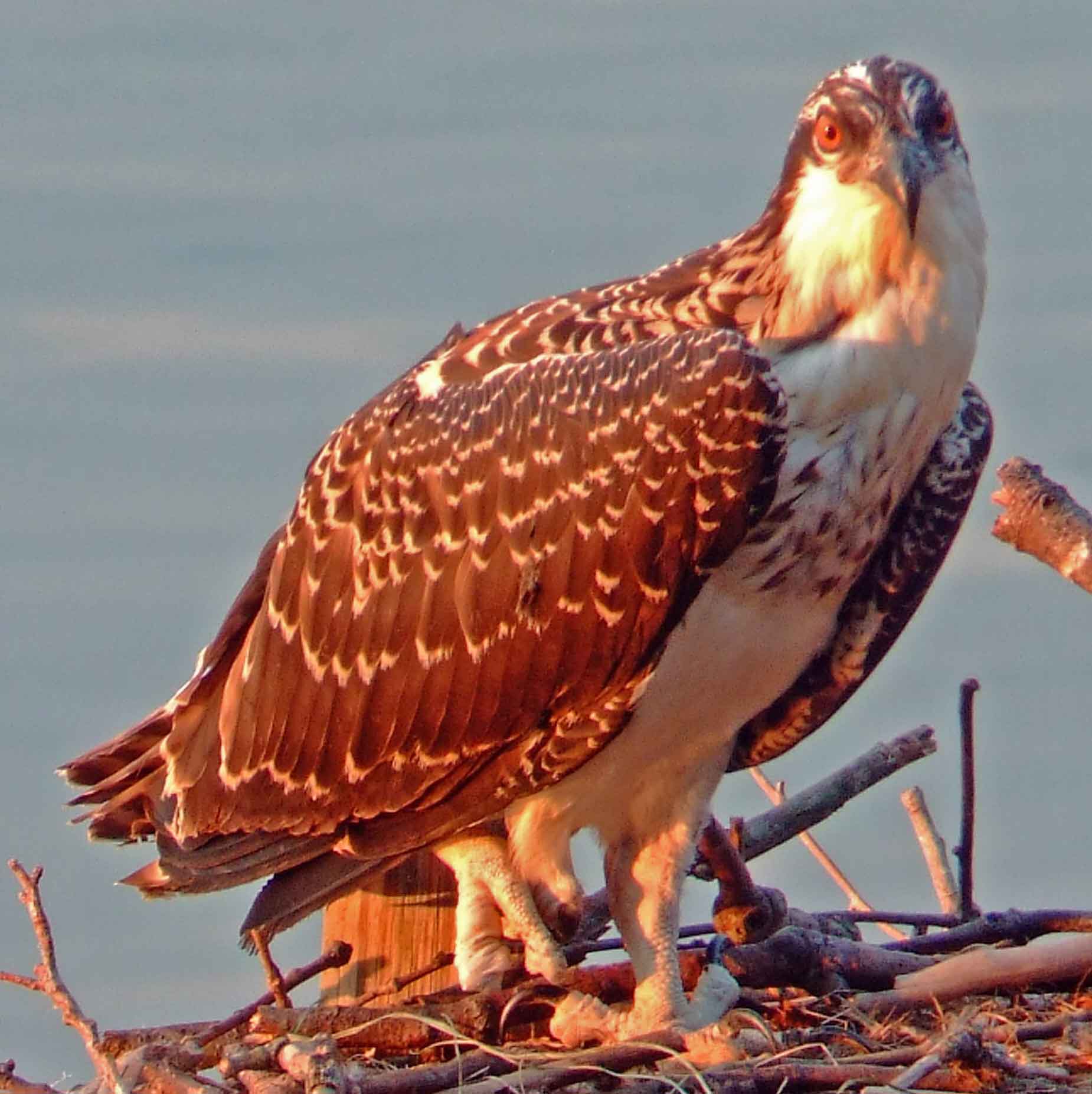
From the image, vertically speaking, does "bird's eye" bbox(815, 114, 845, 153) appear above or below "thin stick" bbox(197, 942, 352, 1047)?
above

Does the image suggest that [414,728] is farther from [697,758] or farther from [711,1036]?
[711,1036]

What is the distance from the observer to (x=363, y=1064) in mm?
7242

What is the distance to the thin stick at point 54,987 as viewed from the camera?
6.12 meters

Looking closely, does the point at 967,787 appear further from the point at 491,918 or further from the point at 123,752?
the point at 123,752

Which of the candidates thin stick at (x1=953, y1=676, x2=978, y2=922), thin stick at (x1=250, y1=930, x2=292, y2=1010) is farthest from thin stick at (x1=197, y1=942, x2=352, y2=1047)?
thin stick at (x1=953, y1=676, x2=978, y2=922)

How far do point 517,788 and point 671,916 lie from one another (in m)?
0.72

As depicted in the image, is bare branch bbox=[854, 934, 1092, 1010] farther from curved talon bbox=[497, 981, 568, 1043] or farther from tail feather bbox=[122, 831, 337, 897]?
tail feather bbox=[122, 831, 337, 897]

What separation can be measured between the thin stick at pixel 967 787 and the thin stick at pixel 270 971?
199 centimetres

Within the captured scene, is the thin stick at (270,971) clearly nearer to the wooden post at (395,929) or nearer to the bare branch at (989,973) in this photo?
the wooden post at (395,929)

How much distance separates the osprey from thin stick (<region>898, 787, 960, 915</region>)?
83 centimetres

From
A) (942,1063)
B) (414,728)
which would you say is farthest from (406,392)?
(942,1063)

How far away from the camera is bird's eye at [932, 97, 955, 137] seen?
7.25 metres

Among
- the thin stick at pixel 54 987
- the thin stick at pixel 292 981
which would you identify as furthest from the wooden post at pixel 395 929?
the thin stick at pixel 54 987

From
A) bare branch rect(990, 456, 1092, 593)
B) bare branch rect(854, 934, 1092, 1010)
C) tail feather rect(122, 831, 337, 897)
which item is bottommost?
bare branch rect(854, 934, 1092, 1010)
